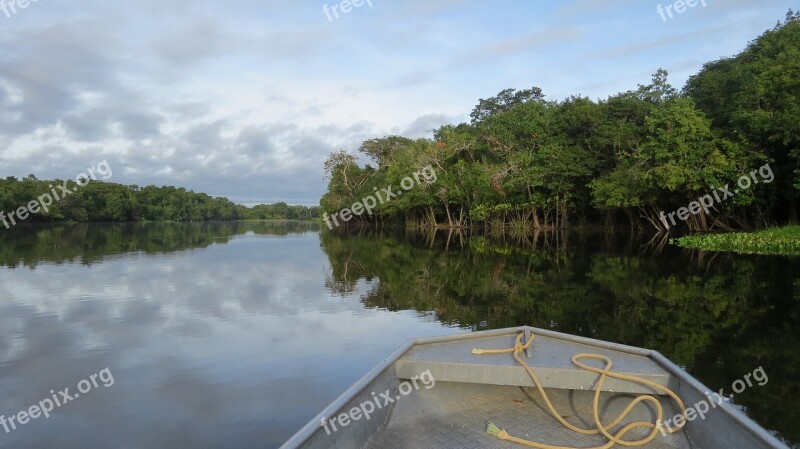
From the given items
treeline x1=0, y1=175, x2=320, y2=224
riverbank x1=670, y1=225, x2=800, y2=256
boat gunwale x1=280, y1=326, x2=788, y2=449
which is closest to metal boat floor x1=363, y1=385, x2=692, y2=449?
boat gunwale x1=280, y1=326, x2=788, y2=449

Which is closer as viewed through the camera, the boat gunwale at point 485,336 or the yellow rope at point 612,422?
the boat gunwale at point 485,336

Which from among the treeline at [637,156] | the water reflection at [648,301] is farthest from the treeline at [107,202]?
the water reflection at [648,301]

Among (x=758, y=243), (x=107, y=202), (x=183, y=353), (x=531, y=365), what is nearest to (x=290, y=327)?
(x=183, y=353)

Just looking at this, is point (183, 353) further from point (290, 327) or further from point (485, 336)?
point (485, 336)

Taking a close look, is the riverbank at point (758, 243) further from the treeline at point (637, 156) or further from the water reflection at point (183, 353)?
the water reflection at point (183, 353)

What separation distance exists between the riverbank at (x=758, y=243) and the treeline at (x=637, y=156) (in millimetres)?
2265

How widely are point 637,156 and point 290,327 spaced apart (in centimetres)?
2572

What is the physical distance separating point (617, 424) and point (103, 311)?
10627 mm

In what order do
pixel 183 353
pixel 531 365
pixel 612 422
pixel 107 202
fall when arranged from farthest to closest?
1. pixel 107 202
2. pixel 183 353
3. pixel 531 365
4. pixel 612 422

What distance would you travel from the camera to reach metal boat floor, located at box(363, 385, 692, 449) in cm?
369

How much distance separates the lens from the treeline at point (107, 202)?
67.0m

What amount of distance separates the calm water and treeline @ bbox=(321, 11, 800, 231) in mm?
10063

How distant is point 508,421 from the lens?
4016 millimetres

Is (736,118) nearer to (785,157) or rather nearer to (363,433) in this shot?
(785,157)
